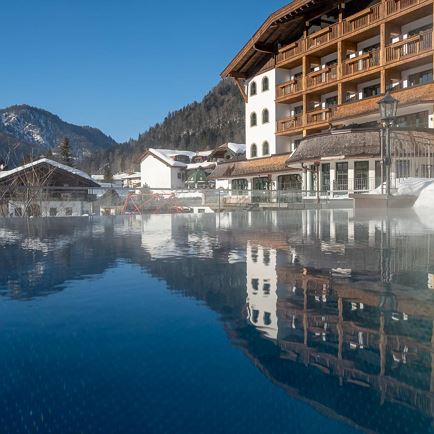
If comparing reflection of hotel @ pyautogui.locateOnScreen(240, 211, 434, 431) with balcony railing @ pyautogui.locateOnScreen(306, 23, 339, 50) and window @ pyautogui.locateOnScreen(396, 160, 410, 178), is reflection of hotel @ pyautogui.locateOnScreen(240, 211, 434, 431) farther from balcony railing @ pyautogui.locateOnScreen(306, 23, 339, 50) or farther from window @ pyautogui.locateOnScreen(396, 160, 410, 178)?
balcony railing @ pyautogui.locateOnScreen(306, 23, 339, 50)

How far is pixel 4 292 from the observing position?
2842 millimetres

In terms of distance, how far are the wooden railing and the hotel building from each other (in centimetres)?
7

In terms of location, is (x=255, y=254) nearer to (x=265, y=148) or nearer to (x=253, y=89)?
(x=265, y=148)

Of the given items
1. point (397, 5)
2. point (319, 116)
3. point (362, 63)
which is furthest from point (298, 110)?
point (397, 5)

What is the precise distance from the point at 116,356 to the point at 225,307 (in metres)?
0.86

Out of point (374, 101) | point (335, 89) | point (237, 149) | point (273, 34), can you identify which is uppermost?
point (273, 34)

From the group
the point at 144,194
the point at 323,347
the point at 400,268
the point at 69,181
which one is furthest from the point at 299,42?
the point at 323,347

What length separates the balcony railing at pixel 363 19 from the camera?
78.5 ft

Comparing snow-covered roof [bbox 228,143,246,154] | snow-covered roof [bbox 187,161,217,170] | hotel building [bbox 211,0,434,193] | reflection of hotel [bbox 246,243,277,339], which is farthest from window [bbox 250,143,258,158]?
reflection of hotel [bbox 246,243,277,339]

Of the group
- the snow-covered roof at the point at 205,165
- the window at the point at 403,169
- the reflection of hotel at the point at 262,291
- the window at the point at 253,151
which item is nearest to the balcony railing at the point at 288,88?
the window at the point at 253,151

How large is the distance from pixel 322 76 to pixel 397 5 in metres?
6.19

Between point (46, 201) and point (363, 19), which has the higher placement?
point (363, 19)

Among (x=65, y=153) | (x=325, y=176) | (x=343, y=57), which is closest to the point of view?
(x=343, y=57)

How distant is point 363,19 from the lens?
24.9 meters
